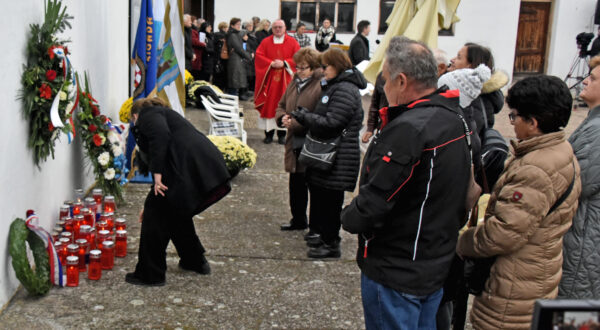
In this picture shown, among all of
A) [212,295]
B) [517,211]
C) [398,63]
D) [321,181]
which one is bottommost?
[212,295]

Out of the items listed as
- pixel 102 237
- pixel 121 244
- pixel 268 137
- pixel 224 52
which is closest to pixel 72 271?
pixel 102 237

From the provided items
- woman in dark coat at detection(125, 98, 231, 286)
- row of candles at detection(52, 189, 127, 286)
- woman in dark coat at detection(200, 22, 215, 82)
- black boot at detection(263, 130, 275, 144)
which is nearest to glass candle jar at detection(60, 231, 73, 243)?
row of candles at detection(52, 189, 127, 286)

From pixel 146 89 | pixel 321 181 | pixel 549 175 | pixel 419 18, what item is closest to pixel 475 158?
pixel 549 175

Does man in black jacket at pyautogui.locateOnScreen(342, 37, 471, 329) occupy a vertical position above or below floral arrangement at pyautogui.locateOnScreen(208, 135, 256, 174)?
above

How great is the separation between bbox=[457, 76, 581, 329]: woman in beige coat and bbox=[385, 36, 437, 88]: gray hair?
1.41 ft

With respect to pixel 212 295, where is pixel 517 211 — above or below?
above

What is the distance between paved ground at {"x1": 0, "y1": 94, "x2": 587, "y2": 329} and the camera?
389 cm

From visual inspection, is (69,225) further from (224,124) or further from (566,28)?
(566,28)

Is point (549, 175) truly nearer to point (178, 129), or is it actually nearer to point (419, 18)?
point (178, 129)

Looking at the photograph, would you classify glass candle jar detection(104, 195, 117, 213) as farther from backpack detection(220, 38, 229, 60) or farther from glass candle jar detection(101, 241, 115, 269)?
backpack detection(220, 38, 229, 60)

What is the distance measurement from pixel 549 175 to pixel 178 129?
2612mm

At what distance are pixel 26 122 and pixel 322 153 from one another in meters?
2.19

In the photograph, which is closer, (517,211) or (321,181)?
(517,211)

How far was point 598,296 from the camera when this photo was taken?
2.75 m
